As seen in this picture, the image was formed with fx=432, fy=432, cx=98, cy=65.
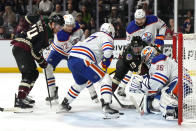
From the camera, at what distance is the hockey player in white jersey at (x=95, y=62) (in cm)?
414

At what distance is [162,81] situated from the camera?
4020 millimetres

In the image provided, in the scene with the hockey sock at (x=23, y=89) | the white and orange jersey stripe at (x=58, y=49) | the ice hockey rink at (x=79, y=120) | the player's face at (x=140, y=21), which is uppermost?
the player's face at (x=140, y=21)

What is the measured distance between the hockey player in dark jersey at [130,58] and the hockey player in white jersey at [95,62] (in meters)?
0.38

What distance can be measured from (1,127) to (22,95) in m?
0.61

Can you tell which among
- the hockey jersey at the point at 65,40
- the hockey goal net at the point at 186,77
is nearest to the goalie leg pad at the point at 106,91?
the hockey goal net at the point at 186,77

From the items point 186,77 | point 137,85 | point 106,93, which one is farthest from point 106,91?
point 186,77

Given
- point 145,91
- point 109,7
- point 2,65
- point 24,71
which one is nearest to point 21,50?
point 24,71

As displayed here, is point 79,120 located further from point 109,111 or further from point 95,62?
point 95,62

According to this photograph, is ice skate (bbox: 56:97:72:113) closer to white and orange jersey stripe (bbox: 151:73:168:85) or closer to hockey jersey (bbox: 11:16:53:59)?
hockey jersey (bbox: 11:16:53:59)

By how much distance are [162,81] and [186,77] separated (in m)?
0.25

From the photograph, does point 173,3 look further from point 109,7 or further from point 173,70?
point 173,70

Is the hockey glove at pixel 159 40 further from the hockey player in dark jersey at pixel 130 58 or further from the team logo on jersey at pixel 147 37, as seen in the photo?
the hockey player in dark jersey at pixel 130 58

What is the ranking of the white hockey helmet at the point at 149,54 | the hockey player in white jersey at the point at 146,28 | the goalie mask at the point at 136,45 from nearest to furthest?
the white hockey helmet at the point at 149,54, the goalie mask at the point at 136,45, the hockey player in white jersey at the point at 146,28

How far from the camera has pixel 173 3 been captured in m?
8.51
